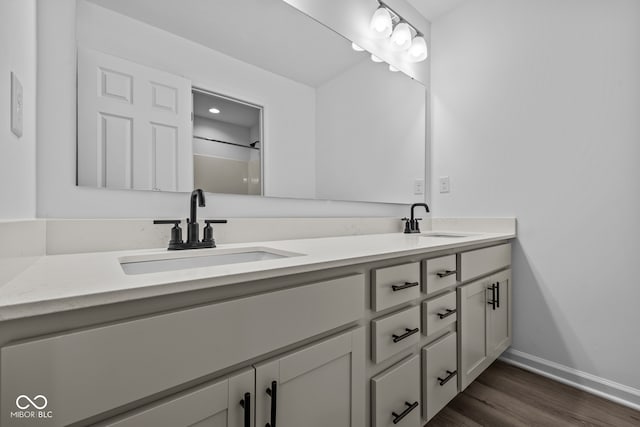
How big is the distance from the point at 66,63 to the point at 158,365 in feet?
3.17

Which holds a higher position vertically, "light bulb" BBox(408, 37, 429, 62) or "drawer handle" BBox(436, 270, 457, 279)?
"light bulb" BBox(408, 37, 429, 62)

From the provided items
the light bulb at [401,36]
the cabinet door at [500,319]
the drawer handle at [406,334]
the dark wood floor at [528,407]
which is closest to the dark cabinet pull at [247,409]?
the drawer handle at [406,334]

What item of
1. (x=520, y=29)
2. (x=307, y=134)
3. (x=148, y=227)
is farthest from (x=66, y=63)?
(x=520, y=29)

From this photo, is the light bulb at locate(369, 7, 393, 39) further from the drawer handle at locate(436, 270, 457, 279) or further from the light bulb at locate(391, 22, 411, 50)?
the drawer handle at locate(436, 270, 457, 279)

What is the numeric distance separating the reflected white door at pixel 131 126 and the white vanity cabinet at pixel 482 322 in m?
1.27

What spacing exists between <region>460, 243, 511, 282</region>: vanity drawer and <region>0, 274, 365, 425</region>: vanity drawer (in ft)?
2.79

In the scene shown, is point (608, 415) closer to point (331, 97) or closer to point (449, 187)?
point (449, 187)

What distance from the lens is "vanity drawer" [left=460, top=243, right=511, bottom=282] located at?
128 cm

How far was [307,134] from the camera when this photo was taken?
144cm

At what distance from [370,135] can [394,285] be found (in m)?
1.12

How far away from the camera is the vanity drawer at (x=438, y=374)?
3.48 feet

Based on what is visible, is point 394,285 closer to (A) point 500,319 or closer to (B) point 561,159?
(A) point 500,319

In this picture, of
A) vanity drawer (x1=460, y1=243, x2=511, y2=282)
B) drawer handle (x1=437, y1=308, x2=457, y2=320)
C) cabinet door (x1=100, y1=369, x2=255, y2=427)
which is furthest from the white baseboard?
cabinet door (x1=100, y1=369, x2=255, y2=427)

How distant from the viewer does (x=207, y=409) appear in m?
0.55
